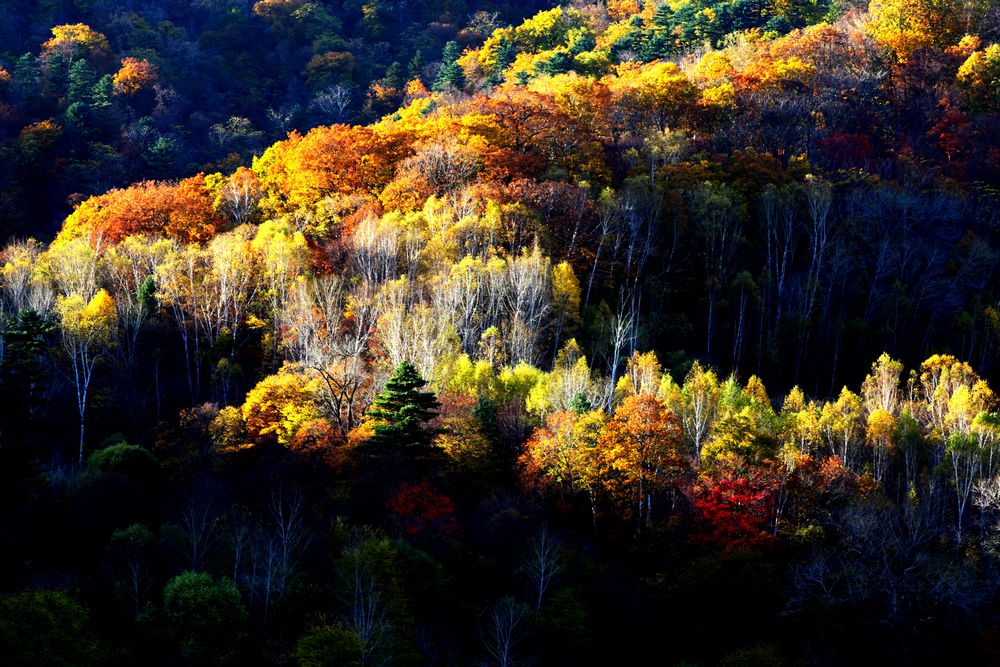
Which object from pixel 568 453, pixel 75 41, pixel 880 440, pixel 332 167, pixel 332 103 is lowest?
pixel 880 440

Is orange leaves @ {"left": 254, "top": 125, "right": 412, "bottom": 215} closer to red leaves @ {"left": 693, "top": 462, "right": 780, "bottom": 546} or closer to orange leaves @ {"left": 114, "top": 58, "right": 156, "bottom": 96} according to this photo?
orange leaves @ {"left": 114, "top": 58, "right": 156, "bottom": 96}

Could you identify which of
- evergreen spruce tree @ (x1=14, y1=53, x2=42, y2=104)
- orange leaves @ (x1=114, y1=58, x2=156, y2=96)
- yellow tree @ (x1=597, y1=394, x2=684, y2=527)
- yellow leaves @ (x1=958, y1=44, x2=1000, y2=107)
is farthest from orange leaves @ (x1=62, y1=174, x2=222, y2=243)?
yellow leaves @ (x1=958, y1=44, x2=1000, y2=107)

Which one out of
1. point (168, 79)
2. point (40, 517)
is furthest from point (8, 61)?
point (40, 517)

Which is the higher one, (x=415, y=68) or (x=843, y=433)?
(x=415, y=68)

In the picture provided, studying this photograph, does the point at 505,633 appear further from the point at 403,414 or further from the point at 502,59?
the point at 502,59

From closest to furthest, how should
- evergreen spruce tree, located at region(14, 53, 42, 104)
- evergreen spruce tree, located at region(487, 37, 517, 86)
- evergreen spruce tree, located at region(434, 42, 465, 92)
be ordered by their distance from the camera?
evergreen spruce tree, located at region(14, 53, 42, 104) → evergreen spruce tree, located at region(487, 37, 517, 86) → evergreen spruce tree, located at region(434, 42, 465, 92)

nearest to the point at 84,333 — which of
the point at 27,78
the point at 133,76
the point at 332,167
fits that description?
the point at 332,167
